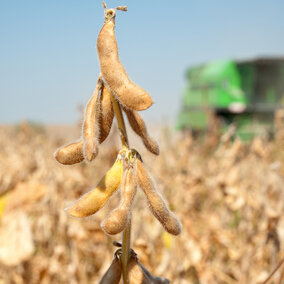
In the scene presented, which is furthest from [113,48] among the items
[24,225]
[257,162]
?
[257,162]

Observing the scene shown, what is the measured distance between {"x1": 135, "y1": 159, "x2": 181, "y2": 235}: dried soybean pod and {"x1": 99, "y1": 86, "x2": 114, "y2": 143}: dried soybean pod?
0.10m

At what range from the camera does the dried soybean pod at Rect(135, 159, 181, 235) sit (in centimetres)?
85

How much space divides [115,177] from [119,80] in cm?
20

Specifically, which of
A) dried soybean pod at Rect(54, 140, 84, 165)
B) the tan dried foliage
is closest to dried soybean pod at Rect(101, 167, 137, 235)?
dried soybean pod at Rect(54, 140, 84, 165)

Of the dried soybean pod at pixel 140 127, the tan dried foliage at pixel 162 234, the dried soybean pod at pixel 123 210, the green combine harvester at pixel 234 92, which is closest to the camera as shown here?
the dried soybean pod at pixel 123 210

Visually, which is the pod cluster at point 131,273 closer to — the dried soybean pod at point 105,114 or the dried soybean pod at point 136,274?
the dried soybean pod at point 136,274

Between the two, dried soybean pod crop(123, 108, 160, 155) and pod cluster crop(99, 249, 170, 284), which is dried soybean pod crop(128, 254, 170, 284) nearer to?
pod cluster crop(99, 249, 170, 284)

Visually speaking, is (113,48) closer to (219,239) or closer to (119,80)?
(119,80)

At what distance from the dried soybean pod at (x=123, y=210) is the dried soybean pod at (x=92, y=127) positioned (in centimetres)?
9

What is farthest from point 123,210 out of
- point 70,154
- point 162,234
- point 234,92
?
point 234,92

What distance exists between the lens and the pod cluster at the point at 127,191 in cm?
83

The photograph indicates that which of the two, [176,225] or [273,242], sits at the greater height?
[176,225]

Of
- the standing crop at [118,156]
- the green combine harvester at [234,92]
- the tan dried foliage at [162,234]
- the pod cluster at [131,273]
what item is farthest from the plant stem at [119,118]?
the green combine harvester at [234,92]

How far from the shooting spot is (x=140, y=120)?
88 centimetres
